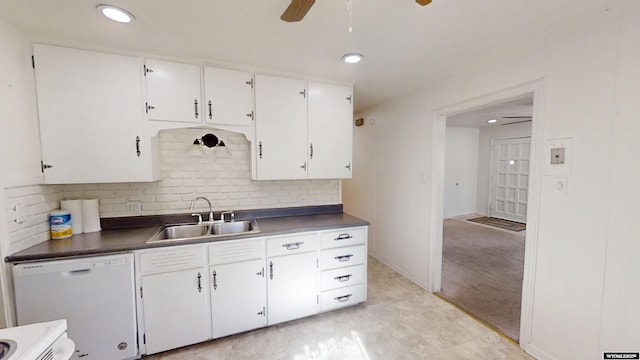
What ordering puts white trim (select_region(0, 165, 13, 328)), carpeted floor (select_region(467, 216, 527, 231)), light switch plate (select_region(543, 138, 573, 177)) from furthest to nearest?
1. carpeted floor (select_region(467, 216, 527, 231))
2. light switch plate (select_region(543, 138, 573, 177))
3. white trim (select_region(0, 165, 13, 328))

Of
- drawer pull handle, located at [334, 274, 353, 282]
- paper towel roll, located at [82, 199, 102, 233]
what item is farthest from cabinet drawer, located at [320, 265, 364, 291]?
paper towel roll, located at [82, 199, 102, 233]

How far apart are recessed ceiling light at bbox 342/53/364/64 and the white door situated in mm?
5331

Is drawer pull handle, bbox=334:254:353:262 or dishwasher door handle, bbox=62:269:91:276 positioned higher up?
dishwasher door handle, bbox=62:269:91:276

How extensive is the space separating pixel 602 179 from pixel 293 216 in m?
2.43

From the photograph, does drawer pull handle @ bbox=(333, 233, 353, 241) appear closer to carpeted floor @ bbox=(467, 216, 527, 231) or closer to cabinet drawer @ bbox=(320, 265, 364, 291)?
cabinet drawer @ bbox=(320, 265, 364, 291)

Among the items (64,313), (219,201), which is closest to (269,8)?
(219,201)

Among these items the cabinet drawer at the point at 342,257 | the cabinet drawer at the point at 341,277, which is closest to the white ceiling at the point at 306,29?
the cabinet drawer at the point at 342,257

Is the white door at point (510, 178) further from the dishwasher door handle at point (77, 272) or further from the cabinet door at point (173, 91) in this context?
the dishwasher door handle at point (77, 272)

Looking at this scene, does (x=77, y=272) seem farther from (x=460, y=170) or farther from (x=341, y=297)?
(x=460, y=170)

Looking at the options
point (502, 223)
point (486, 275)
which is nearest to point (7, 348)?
point (486, 275)

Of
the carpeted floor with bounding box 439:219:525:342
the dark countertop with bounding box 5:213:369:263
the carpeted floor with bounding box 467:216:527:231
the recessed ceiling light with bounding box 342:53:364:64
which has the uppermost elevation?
the recessed ceiling light with bounding box 342:53:364:64

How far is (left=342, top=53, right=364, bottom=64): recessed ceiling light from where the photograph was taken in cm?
209

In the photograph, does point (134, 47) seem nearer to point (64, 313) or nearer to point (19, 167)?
point (19, 167)

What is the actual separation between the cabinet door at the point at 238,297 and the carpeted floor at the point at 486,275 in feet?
6.58
